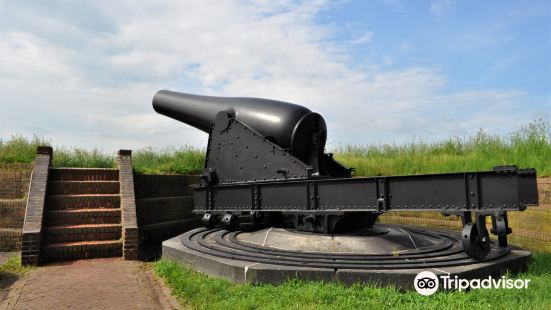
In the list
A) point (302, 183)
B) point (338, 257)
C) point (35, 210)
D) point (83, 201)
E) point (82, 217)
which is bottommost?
point (338, 257)

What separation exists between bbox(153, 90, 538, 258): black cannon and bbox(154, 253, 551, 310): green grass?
2.43ft

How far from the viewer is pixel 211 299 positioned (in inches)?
180

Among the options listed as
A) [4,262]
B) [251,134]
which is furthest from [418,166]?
[4,262]

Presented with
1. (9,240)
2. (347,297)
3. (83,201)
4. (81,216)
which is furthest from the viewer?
(83,201)

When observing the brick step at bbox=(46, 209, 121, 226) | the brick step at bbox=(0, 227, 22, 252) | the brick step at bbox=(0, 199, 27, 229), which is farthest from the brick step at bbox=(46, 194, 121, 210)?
the brick step at bbox=(0, 227, 22, 252)

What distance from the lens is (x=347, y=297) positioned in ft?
14.2

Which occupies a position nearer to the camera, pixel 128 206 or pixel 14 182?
pixel 128 206

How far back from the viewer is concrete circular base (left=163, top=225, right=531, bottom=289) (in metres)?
4.72

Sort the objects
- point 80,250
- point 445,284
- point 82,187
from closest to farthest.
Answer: point 445,284, point 80,250, point 82,187

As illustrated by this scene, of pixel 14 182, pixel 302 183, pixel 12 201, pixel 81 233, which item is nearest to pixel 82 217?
pixel 81 233

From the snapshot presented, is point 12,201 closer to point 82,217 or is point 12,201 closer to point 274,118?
point 82,217

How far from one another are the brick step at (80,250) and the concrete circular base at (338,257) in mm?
1466

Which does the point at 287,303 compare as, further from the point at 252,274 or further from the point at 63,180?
the point at 63,180

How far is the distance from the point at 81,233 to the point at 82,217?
A: 0.43 meters
